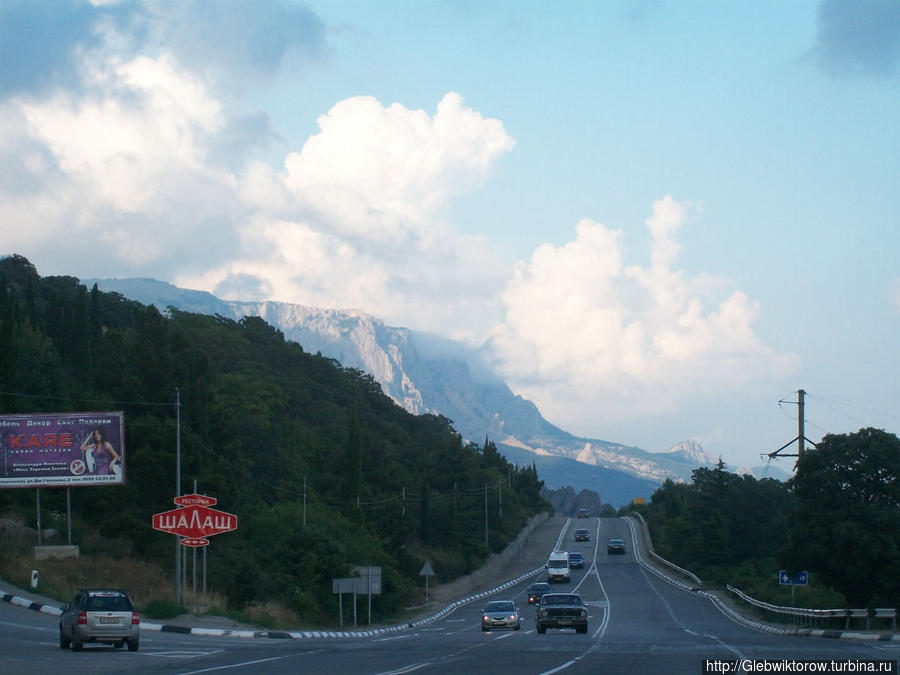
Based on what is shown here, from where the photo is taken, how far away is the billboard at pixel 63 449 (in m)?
45.3

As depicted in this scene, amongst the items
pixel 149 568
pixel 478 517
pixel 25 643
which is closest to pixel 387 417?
pixel 478 517

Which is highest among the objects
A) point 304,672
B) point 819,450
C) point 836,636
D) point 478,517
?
point 819,450

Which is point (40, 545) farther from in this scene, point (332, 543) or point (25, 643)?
point (25, 643)

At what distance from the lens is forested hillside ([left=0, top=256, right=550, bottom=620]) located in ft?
192

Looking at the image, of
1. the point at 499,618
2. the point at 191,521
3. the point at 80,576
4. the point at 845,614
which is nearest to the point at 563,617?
the point at 499,618

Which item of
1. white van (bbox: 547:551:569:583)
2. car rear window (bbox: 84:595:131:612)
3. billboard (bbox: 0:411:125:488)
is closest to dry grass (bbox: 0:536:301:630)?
billboard (bbox: 0:411:125:488)

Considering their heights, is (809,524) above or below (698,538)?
above

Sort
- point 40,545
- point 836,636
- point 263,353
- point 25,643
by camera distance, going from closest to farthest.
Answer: point 25,643 → point 836,636 → point 40,545 → point 263,353

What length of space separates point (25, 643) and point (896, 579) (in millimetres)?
27010

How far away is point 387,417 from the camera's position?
15225 cm

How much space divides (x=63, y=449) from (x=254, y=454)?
2022 inches

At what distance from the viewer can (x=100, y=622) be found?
80.9ft

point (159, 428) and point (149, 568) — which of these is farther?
point (159, 428)

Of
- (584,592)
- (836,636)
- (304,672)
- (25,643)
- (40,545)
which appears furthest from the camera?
(584,592)
